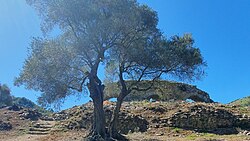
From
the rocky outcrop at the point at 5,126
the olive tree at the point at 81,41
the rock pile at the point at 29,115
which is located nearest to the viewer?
the olive tree at the point at 81,41

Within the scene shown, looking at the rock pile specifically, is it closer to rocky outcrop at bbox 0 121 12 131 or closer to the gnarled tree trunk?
rocky outcrop at bbox 0 121 12 131

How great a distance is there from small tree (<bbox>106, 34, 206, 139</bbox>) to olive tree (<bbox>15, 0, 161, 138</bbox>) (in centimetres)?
60

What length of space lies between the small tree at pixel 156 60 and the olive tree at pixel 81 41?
596 mm

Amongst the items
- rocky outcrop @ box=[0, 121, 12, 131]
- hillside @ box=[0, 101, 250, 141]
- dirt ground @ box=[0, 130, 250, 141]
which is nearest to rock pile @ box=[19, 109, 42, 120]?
rocky outcrop @ box=[0, 121, 12, 131]

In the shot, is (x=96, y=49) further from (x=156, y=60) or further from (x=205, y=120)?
(x=205, y=120)

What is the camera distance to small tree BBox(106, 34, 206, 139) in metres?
17.6

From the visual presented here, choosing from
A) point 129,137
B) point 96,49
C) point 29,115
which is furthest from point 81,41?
point 29,115

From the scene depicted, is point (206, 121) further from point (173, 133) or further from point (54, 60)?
point (54, 60)

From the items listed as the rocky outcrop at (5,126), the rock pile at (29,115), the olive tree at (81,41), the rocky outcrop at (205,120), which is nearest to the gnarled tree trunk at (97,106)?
the olive tree at (81,41)

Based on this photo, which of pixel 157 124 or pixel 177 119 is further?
pixel 177 119

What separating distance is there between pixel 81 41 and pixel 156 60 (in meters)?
3.98

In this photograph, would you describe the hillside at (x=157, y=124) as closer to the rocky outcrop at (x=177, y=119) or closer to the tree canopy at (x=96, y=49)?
the rocky outcrop at (x=177, y=119)

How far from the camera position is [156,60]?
17.5 meters

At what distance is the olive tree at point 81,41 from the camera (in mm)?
17047
